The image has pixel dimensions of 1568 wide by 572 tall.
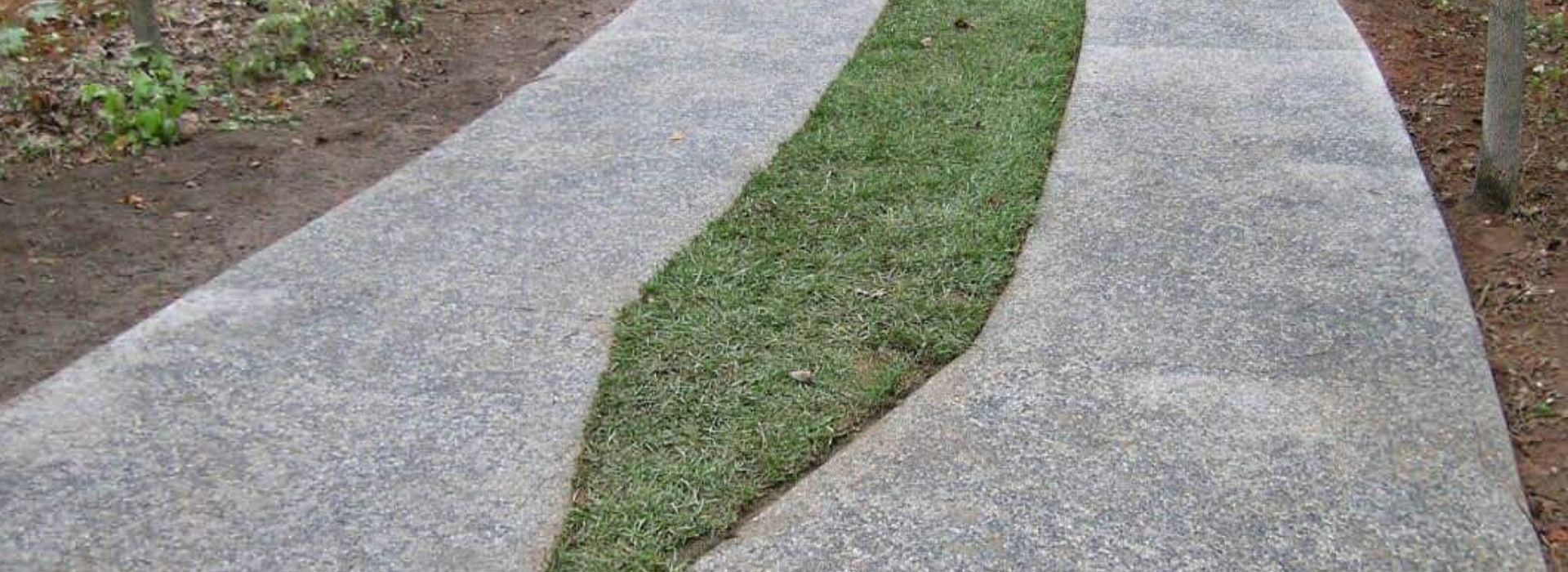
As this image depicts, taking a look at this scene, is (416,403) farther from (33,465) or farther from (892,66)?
(892,66)

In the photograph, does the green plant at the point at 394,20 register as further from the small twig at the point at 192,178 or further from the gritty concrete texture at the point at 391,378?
→ the small twig at the point at 192,178

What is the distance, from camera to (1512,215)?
4.25 meters

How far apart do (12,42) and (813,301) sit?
391cm

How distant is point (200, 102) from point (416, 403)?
9.03 feet

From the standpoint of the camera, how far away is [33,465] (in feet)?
9.95

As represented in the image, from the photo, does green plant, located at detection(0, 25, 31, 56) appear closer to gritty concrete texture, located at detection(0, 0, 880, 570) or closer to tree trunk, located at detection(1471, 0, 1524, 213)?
gritty concrete texture, located at detection(0, 0, 880, 570)

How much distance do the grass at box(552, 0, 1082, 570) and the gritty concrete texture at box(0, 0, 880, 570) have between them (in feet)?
0.42

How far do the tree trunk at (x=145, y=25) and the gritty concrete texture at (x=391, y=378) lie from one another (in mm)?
1484

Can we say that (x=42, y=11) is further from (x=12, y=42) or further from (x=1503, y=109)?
(x=1503, y=109)

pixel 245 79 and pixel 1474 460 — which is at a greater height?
pixel 1474 460

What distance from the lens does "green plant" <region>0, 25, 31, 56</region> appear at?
5.55 meters

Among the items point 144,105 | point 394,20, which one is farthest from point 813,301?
point 394,20

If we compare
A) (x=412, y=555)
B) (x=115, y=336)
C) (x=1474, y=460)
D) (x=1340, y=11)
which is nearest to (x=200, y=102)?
(x=115, y=336)

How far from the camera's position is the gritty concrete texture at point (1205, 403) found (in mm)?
2746
